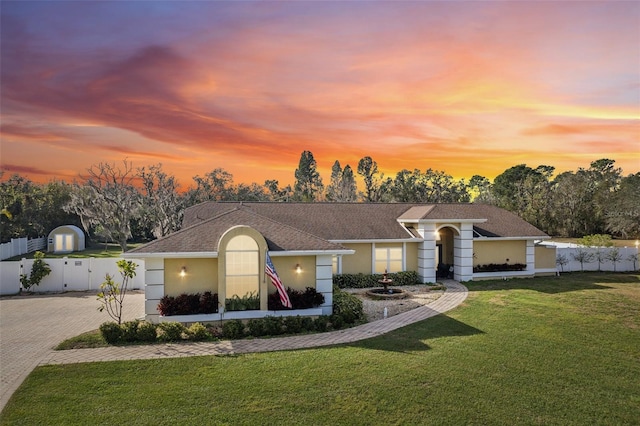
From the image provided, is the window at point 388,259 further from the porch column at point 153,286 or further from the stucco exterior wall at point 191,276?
the porch column at point 153,286

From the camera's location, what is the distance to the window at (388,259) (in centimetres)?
2462

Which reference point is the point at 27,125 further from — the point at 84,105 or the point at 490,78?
the point at 490,78

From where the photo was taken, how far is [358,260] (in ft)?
79.5

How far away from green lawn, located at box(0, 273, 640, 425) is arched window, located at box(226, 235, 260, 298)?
12.4 ft

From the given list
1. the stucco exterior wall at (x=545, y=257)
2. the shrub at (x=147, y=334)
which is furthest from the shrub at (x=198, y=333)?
the stucco exterior wall at (x=545, y=257)

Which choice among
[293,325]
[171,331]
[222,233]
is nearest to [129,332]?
[171,331]

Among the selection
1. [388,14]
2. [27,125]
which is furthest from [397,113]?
[27,125]

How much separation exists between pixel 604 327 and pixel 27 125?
27559mm

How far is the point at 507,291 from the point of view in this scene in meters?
22.3

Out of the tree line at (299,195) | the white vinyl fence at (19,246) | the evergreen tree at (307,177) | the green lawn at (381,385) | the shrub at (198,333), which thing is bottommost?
the green lawn at (381,385)

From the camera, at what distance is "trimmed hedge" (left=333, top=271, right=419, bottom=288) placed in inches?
915

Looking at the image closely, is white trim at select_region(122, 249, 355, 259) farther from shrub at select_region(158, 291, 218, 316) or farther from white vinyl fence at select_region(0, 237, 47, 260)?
white vinyl fence at select_region(0, 237, 47, 260)

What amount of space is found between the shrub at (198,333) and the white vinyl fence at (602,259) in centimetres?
2857

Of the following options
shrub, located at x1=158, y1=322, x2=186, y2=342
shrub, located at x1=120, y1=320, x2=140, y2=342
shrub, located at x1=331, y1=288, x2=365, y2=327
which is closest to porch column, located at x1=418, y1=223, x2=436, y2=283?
shrub, located at x1=331, y1=288, x2=365, y2=327
